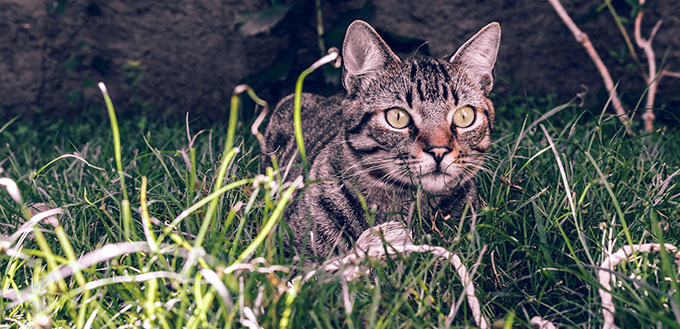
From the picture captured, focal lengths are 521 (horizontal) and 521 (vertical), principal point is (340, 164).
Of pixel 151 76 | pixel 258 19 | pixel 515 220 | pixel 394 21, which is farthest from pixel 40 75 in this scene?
pixel 515 220

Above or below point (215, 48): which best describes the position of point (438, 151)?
below

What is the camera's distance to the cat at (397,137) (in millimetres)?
1706

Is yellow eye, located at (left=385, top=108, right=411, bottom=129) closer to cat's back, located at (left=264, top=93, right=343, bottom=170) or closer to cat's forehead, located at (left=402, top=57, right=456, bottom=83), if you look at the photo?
cat's forehead, located at (left=402, top=57, right=456, bottom=83)

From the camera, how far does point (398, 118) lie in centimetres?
178

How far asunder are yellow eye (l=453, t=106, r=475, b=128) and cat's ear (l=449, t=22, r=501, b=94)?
0.13m

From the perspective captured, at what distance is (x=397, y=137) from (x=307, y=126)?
879 mm

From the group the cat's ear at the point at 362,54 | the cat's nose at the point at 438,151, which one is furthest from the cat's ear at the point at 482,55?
the cat's nose at the point at 438,151

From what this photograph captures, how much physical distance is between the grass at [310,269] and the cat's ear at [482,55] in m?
0.30

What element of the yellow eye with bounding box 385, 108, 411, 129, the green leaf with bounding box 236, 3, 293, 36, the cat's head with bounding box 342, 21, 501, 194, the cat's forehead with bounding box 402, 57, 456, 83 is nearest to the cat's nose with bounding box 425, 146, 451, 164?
the cat's head with bounding box 342, 21, 501, 194

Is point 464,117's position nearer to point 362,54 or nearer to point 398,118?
point 398,118

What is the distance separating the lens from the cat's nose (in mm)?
1644

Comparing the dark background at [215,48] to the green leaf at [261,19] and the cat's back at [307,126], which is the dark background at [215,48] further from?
the cat's back at [307,126]

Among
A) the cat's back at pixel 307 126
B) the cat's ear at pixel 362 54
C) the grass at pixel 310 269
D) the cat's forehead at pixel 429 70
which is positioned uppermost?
the cat's ear at pixel 362 54

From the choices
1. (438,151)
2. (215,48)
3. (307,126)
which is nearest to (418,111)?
(438,151)
